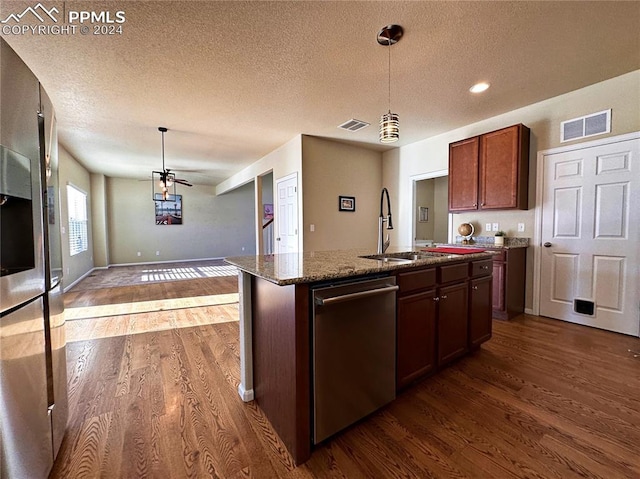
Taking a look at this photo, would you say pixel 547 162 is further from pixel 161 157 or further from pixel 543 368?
pixel 161 157

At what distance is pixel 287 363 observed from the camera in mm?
1423

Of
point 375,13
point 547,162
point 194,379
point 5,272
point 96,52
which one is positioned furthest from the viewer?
point 547,162

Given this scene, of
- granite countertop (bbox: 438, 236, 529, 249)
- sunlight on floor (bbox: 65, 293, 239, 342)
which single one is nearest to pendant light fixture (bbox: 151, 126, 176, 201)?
sunlight on floor (bbox: 65, 293, 239, 342)

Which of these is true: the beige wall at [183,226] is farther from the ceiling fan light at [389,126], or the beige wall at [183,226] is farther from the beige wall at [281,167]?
the ceiling fan light at [389,126]

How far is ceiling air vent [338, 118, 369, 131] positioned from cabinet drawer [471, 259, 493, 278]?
2.52 m

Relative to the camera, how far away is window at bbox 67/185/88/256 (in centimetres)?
571

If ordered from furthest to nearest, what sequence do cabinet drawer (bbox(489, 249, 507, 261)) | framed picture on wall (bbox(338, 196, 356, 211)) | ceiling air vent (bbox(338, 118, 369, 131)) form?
framed picture on wall (bbox(338, 196, 356, 211)) → ceiling air vent (bbox(338, 118, 369, 131)) → cabinet drawer (bbox(489, 249, 507, 261))

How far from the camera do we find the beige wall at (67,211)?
16.9 feet

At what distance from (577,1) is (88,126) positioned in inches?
217

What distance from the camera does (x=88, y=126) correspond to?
4.05 m

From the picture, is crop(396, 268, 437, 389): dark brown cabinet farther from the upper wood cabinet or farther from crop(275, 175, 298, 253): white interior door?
crop(275, 175, 298, 253): white interior door

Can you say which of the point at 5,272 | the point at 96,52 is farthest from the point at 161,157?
the point at 5,272

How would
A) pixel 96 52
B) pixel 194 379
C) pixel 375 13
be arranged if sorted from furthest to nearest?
pixel 96 52 → pixel 194 379 → pixel 375 13

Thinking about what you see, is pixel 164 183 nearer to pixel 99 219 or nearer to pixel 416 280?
pixel 99 219
